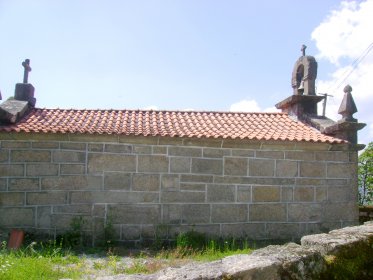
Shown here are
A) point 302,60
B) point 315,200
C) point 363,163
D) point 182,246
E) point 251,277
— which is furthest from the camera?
point 363,163

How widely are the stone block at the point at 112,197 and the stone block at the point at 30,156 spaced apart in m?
1.00

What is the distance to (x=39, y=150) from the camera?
25.7ft

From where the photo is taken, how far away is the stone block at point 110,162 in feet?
25.7

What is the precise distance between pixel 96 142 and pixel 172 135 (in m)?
1.66

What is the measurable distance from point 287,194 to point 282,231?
0.84m

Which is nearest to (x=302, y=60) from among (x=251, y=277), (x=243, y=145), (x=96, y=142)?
(x=243, y=145)

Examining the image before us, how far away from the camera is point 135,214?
25.7 feet

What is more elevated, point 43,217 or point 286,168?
point 286,168

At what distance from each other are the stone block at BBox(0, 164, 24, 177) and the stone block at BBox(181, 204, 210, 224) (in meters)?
3.57

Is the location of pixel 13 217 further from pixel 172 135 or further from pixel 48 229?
pixel 172 135

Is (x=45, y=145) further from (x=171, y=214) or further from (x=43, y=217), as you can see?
(x=171, y=214)

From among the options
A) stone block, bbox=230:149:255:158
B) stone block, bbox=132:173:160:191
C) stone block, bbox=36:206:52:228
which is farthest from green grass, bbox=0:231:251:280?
stone block, bbox=230:149:255:158

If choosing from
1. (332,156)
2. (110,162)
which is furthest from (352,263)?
(332,156)

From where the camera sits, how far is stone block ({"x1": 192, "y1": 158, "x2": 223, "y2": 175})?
808 cm
